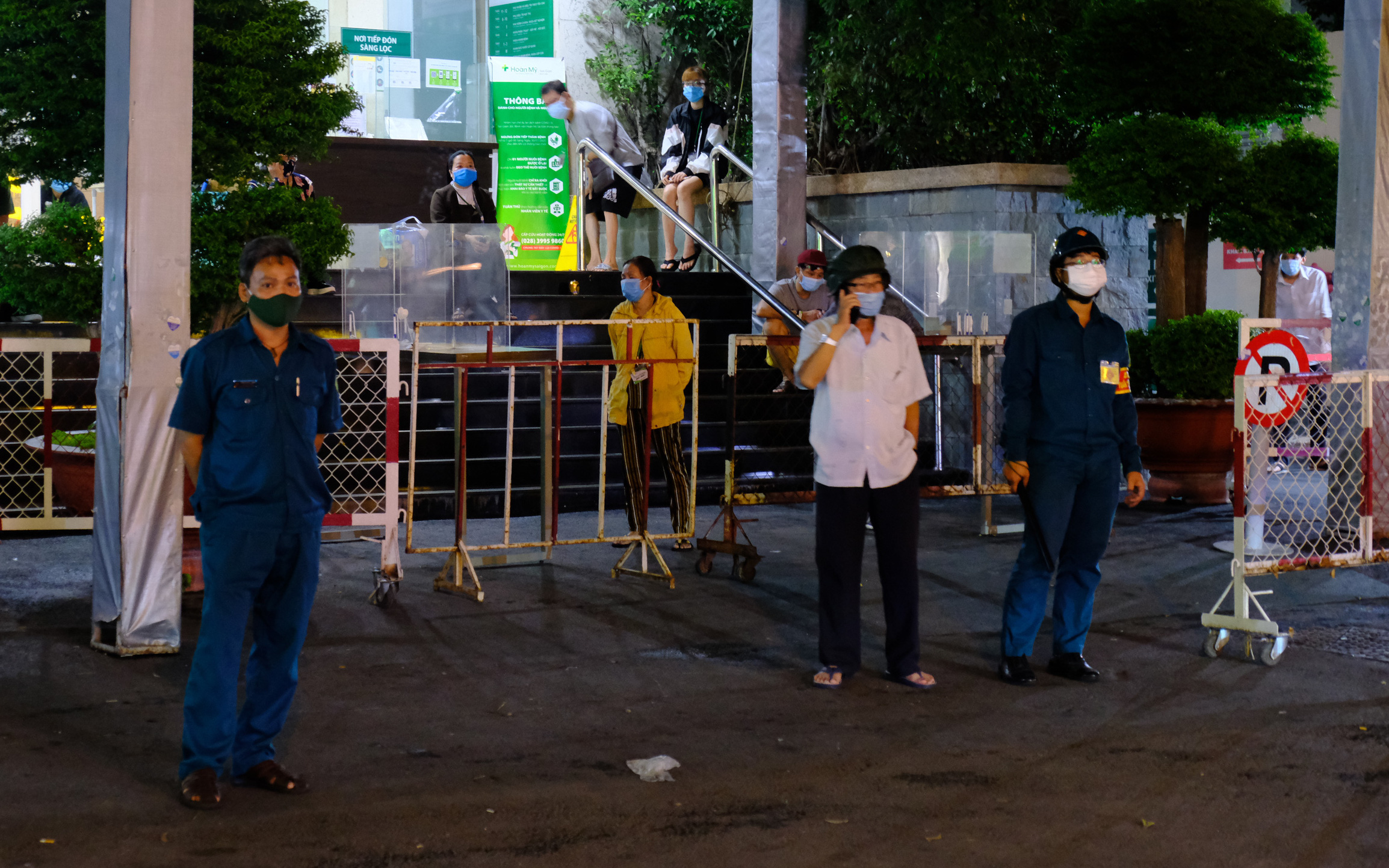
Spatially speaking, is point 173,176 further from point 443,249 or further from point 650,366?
point 443,249

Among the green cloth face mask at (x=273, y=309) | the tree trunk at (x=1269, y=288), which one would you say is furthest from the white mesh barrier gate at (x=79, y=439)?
the tree trunk at (x=1269, y=288)

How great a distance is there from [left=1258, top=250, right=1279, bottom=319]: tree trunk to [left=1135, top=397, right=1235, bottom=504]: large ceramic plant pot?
2.09m

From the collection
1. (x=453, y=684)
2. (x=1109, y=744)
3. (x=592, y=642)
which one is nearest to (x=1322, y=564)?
(x=1109, y=744)

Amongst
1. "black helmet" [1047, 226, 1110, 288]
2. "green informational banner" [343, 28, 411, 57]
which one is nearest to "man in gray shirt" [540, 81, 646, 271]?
"green informational banner" [343, 28, 411, 57]

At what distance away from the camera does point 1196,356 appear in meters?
11.2

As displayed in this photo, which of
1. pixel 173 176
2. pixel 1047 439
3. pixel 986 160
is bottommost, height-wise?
pixel 1047 439

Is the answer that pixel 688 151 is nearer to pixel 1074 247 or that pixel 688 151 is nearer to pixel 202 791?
pixel 1074 247

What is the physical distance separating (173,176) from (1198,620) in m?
5.60

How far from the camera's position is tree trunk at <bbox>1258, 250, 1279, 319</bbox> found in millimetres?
12812

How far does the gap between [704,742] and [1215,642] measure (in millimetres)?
2735

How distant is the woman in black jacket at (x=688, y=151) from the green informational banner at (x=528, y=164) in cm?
339

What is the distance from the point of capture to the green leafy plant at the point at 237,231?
827 centimetres

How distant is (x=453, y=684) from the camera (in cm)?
622

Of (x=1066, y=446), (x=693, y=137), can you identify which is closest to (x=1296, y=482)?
(x=1066, y=446)
